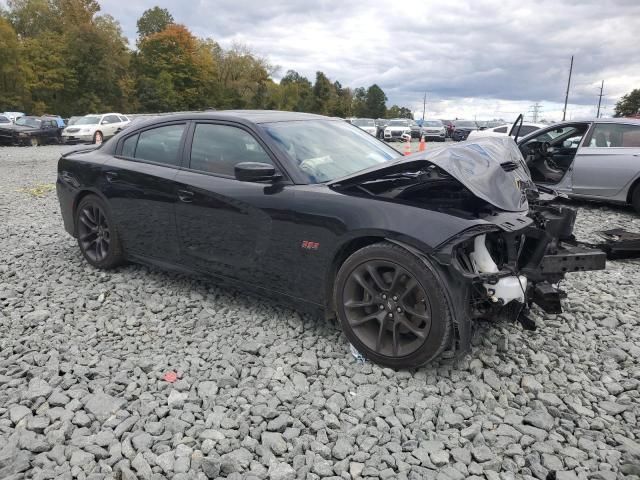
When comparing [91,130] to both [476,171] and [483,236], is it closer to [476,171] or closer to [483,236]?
[476,171]

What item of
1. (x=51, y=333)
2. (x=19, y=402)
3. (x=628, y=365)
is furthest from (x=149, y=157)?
(x=628, y=365)

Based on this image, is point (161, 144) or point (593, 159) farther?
point (593, 159)

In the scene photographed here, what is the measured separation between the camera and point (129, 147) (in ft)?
14.7

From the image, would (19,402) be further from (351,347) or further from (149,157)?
(149,157)

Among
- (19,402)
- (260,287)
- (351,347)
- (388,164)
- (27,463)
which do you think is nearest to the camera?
(27,463)

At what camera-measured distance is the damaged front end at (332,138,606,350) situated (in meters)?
2.71

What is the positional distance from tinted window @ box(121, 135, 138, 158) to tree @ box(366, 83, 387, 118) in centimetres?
9604

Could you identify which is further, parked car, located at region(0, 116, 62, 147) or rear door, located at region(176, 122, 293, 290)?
parked car, located at region(0, 116, 62, 147)

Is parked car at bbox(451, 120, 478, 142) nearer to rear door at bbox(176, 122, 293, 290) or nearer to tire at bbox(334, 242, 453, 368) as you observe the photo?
rear door at bbox(176, 122, 293, 290)

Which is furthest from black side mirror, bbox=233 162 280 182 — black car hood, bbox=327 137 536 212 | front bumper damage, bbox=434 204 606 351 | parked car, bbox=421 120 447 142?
parked car, bbox=421 120 447 142

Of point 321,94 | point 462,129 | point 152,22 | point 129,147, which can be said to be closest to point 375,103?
point 321,94

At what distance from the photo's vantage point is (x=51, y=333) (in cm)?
351

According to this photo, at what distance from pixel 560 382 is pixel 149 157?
346 centimetres

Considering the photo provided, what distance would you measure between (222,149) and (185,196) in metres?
0.45
